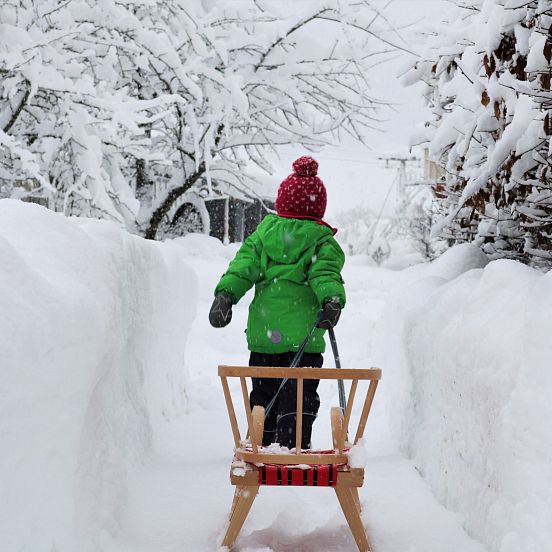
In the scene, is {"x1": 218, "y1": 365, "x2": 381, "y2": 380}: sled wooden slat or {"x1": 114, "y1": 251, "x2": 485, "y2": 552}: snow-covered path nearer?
{"x1": 218, "y1": 365, "x2": 381, "y2": 380}: sled wooden slat

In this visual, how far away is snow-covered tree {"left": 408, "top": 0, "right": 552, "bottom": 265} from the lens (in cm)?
297

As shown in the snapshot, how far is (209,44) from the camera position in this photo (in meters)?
8.91

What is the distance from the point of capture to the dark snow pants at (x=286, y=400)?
11.6 ft

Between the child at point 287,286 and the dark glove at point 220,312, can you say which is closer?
the dark glove at point 220,312

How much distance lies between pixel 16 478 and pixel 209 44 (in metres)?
8.10

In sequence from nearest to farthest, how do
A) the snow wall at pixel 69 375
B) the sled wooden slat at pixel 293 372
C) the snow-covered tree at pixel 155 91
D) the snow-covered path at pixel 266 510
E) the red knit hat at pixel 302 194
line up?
the snow wall at pixel 69 375 → the sled wooden slat at pixel 293 372 → the snow-covered path at pixel 266 510 → the red knit hat at pixel 302 194 → the snow-covered tree at pixel 155 91

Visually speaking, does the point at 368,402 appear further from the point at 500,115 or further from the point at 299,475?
the point at 500,115

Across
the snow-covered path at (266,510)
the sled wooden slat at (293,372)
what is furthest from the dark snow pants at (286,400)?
the sled wooden slat at (293,372)

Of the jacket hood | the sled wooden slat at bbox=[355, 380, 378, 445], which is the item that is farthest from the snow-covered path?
the jacket hood

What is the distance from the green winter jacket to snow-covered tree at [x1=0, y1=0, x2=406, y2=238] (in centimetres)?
289

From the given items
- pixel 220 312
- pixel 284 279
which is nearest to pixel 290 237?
pixel 284 279

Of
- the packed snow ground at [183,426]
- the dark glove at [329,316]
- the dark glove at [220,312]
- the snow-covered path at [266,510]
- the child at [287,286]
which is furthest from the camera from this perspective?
the child at [287,286]

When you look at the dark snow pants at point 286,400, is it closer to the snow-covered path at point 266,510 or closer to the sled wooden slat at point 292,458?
the snow-covered path at point 266,510

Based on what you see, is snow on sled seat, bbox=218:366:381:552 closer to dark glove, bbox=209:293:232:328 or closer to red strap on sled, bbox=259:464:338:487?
red strap on sled, bbox=259:464:338:487
